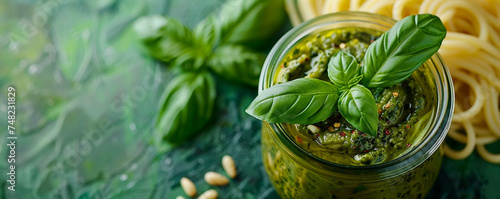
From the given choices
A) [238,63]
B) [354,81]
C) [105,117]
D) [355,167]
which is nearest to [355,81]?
[354,81]

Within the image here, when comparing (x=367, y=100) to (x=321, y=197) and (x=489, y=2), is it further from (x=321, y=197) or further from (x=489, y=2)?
(x=489, y=2)

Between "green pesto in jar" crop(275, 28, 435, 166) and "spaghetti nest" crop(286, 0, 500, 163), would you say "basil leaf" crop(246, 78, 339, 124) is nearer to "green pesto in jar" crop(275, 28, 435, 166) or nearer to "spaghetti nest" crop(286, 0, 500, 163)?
"green pesto in jar" crop(275, 28, 435, 166)

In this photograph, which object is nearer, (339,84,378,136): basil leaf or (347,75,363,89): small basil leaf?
(339,84,378,136): basil leaf

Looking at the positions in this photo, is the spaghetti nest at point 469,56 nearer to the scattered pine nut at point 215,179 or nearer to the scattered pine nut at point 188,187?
the scattered pine nut at point 215,179

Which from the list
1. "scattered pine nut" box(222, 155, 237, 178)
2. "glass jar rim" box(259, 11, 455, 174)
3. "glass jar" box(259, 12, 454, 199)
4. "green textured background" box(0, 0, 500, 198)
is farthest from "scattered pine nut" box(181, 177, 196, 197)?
"glass jar rim" box(259, 11, 455, 174)

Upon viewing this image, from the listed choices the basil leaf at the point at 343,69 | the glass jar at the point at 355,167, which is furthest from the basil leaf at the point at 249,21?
the basil leaf at the point at 343,69

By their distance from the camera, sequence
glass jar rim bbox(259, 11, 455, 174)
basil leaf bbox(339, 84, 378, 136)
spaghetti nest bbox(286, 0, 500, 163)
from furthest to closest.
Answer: spaghetti nest bbox(286, 0, 500, 163), glass jar rim bbox(259, 11, 455, 174), basil leaf bbox(339, 84, 378, 136)

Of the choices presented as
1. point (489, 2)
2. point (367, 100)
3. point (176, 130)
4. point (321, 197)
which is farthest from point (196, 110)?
point (489, 2)
